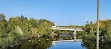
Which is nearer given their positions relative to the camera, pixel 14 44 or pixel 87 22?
pixel 14 44

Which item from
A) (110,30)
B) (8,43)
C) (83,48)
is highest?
(110,30)

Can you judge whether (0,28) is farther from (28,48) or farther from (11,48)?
(28,48)

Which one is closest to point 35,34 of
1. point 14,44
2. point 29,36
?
point 29,36

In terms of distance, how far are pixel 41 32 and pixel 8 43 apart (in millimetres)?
26516

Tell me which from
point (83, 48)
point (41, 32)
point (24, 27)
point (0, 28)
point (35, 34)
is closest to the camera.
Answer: point (0, 28)

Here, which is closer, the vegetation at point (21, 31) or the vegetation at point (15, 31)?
the vegetation at point (15, 31)

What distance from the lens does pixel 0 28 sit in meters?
25.1

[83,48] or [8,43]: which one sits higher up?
[8,43]

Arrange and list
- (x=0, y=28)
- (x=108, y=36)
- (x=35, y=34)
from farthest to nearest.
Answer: (x=35, y=34) < (x=108, y=36) < (x=0, y=28)

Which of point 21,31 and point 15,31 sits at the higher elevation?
point 15,31

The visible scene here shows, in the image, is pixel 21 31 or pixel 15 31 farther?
pixel 21 31

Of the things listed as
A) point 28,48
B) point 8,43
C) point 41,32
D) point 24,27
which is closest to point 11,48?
point 8,43

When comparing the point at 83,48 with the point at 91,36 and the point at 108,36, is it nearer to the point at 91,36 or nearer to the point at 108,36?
the point at 108,36

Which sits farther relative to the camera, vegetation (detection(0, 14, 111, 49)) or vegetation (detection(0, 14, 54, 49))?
vegetation (detection(0, 14, 111, 49))
